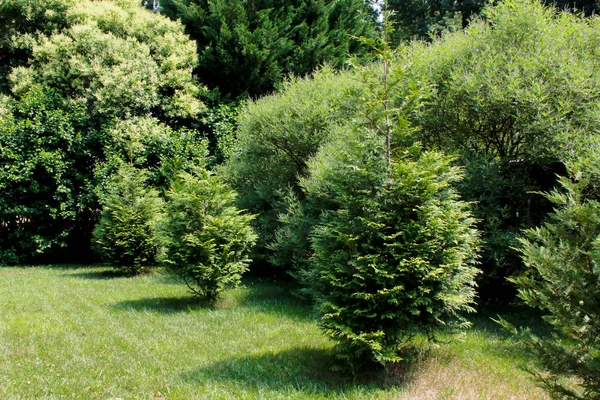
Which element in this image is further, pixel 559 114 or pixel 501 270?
pixel 501 270

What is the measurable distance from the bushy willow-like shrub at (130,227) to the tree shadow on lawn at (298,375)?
616cm

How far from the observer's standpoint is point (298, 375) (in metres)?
4.59

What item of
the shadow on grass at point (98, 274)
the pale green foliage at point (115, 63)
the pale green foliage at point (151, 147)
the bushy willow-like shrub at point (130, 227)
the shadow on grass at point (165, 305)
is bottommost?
the shadow on grass at point (98, 274)

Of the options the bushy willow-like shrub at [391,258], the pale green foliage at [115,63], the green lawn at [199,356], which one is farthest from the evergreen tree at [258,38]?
the bushy willow-like shrub at [391,258]

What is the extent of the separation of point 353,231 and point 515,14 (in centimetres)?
518

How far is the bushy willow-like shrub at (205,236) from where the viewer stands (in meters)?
7.23

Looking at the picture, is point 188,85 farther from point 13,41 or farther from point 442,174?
point 442,174

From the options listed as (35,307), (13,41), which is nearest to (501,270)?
(35,307)

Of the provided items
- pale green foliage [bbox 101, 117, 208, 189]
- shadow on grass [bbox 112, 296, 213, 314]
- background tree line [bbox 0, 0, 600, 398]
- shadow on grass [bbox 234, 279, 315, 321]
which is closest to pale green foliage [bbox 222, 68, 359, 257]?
background tree line [bbox 0, 0, 600, 398]

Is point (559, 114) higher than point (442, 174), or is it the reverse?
point (559, 114)

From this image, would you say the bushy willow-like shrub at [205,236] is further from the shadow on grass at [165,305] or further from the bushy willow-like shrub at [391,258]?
the bushy willow-like shrub at [391,258]

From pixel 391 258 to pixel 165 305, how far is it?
465cm

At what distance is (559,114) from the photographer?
6.52 m

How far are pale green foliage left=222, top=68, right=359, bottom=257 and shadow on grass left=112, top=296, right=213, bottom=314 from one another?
210 centimetres
